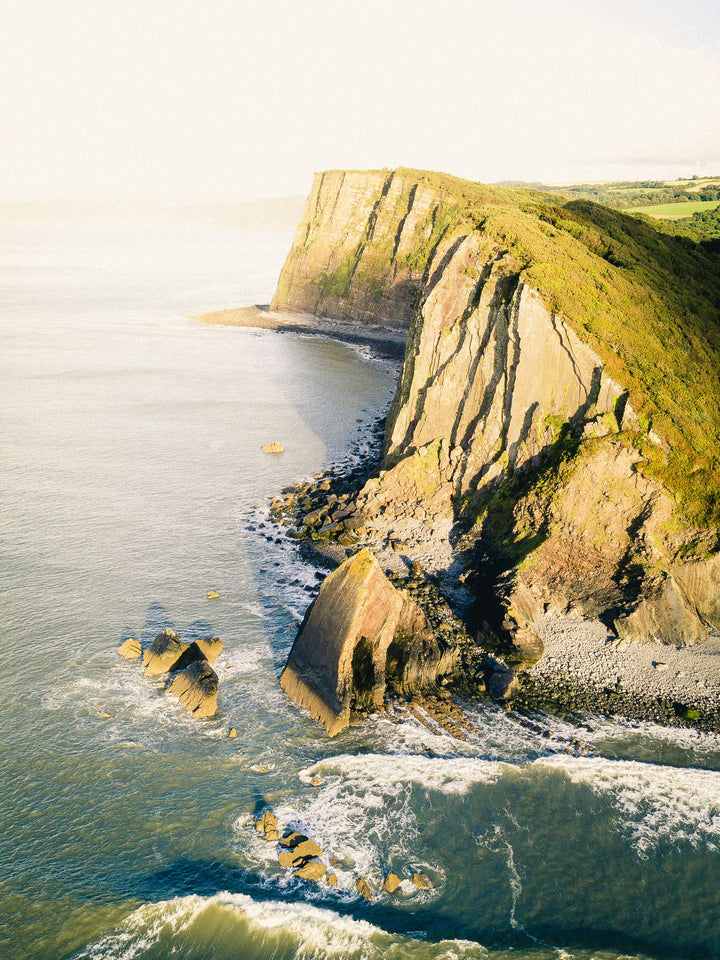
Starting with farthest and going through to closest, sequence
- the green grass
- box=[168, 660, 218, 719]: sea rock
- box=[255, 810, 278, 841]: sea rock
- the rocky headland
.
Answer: the green grass, the rocky headland, box=[168, 660, 218, 719]: sea rock, box=[255, 810, 278, 841]: sea rock

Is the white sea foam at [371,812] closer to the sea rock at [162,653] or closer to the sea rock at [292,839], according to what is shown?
the sea rock at [292,839]

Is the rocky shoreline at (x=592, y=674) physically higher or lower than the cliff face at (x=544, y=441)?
lower

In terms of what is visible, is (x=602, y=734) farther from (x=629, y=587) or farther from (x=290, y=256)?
(x=290, y=256)

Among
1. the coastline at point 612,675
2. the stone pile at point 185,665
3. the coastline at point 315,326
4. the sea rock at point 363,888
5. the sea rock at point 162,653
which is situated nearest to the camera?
the sea rock at point 363,888

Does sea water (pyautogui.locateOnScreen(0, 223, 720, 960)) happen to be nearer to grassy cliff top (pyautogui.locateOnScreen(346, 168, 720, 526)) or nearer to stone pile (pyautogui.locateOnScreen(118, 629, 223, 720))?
stone pile (pyautogui.locateOnScreen(118, 629, 223, 720))

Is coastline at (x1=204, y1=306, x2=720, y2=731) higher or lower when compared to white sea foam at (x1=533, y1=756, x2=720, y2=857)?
higher

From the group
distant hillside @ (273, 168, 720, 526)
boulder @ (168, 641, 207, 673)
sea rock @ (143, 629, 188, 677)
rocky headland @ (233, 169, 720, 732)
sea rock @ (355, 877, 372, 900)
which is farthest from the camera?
distant hillside @ (273, 168, 720, 526)

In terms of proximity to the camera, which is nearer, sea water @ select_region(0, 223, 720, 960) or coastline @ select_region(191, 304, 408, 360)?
sea water @ select_region(0, 223, 720, 960)

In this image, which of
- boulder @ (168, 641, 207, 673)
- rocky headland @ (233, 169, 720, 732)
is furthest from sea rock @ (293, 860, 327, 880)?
boulder @ (168, 641, 207, 673)

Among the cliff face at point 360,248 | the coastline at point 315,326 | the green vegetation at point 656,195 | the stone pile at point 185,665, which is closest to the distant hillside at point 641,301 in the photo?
the stone pile at point 185,665
